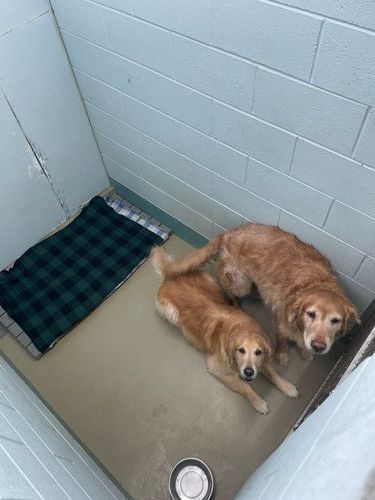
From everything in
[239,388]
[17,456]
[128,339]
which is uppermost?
[239,388]

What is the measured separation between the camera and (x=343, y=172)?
4.91ft

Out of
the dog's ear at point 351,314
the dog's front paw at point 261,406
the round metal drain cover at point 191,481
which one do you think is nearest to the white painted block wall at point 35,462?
the round metal drain cover at point 191,481

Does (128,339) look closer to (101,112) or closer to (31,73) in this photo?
(101,112)

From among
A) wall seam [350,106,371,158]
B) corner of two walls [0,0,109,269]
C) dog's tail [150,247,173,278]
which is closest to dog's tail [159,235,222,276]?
dog's tail [150,247,173,278]

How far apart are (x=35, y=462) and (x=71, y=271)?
167 centimetres

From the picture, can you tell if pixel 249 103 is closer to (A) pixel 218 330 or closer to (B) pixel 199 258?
(B) pixel 199 258

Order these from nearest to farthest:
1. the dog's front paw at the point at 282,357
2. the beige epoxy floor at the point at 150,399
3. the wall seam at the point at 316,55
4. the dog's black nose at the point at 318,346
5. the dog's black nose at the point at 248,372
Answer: the wall seam at the point at 316,55, the dog's black nose at the point at 318,346, the dog's black nose at the point at 248,372, the beige epoxy floor at the point at 150,399, the dog's front paw at the point at 282,357

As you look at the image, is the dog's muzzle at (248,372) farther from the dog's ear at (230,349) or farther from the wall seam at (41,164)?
the wall seam at (41,164)

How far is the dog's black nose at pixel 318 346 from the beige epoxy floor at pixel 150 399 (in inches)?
23.0

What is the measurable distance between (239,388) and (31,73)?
206 cm

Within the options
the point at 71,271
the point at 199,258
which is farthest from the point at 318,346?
the point at 71,271

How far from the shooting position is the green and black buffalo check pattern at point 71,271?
2.37m

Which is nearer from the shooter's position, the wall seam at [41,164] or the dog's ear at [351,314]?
the dog's ear at [351,314]

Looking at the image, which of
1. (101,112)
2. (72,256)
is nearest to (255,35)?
(101,112)
